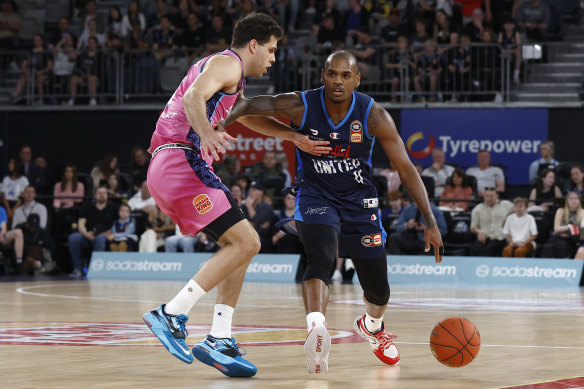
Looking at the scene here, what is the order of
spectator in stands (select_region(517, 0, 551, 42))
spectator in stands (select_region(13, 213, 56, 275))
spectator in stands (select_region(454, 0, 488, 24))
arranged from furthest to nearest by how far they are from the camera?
spectator in stands (select_region(454, 0, 488, 24)) < spectator in stands (select_region(517, 0, 551, 42)) < spectator in stands (select_region(13, 213, 56, 275))

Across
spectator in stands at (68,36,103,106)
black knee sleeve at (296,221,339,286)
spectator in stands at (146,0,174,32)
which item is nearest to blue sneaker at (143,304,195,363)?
black knee sleeve at (296,221,339,286)

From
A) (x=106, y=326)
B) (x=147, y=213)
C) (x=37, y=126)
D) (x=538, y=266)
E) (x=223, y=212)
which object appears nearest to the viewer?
(x=223, y=212)

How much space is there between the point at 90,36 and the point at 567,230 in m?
12.1

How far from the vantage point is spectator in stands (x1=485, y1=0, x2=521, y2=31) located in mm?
21578

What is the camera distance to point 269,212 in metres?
18.4

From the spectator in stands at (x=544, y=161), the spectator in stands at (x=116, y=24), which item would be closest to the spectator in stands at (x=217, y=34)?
the spectator in stands at (x=116, y=24)

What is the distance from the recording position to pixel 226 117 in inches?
273

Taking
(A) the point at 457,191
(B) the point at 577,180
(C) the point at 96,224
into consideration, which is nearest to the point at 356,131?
(B) the point at 577,180

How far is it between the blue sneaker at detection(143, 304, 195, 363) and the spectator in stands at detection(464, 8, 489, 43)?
15.8 m

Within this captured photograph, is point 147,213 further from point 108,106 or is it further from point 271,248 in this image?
point 108,106

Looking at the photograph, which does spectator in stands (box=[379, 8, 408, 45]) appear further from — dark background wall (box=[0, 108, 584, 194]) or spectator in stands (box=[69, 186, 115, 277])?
spectator in stands (box=[69, 186, 115, 277])

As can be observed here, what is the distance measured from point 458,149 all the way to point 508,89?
59.8 inches

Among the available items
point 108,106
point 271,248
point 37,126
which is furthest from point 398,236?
point 37,126

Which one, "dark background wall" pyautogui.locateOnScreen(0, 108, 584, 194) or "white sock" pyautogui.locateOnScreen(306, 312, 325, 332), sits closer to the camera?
"white sock" pyautogui.locateOnScreen(306, 312, 325, 332)
